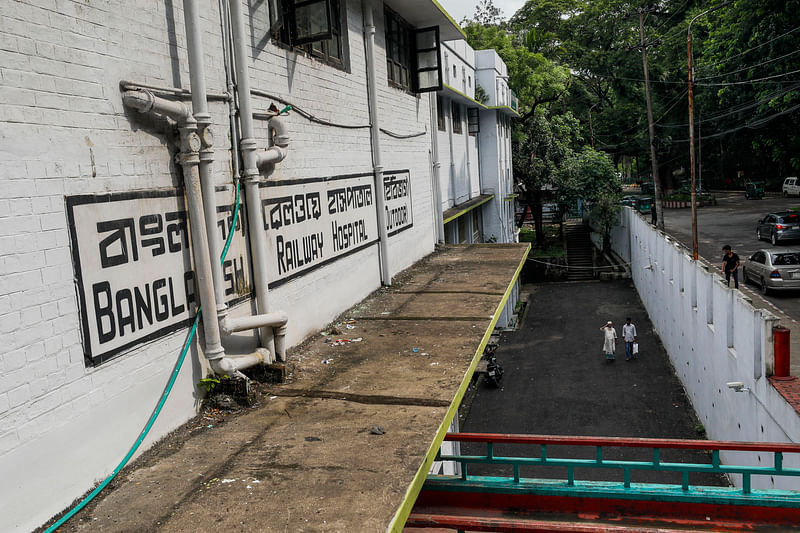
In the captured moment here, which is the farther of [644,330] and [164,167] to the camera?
[644,330]

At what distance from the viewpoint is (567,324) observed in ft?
86.7

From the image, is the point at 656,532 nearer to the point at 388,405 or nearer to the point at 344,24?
the point at 388,405

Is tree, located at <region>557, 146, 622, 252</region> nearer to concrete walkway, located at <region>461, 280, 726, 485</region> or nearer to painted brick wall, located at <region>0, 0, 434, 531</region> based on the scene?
concrete walkway, located at <region>461, 280, 726, 485</region>

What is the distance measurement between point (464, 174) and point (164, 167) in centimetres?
2088

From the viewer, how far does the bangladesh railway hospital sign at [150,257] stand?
473 centimetres

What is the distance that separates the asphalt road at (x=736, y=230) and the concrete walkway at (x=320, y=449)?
14.4 metres

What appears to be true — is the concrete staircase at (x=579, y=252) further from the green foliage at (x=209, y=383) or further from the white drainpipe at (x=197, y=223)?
the white drainpipe at (x=197, y=223)

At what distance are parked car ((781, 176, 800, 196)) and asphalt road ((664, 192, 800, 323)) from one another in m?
0.71

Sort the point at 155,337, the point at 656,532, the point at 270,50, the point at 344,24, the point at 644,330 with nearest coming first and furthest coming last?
the point at 155,337 < the point at 656,532 < the point at 270,50 < the point at 344,24 < the point at 644,330

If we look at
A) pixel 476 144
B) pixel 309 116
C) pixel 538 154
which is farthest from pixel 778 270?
pixel 538 154

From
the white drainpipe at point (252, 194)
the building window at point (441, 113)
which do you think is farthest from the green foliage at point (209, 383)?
the building window at point (441, 113)

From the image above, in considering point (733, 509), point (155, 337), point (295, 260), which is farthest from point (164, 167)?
point (733, 509)

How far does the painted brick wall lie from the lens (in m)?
4.07

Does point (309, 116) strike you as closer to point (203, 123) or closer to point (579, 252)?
point (203, 123)
